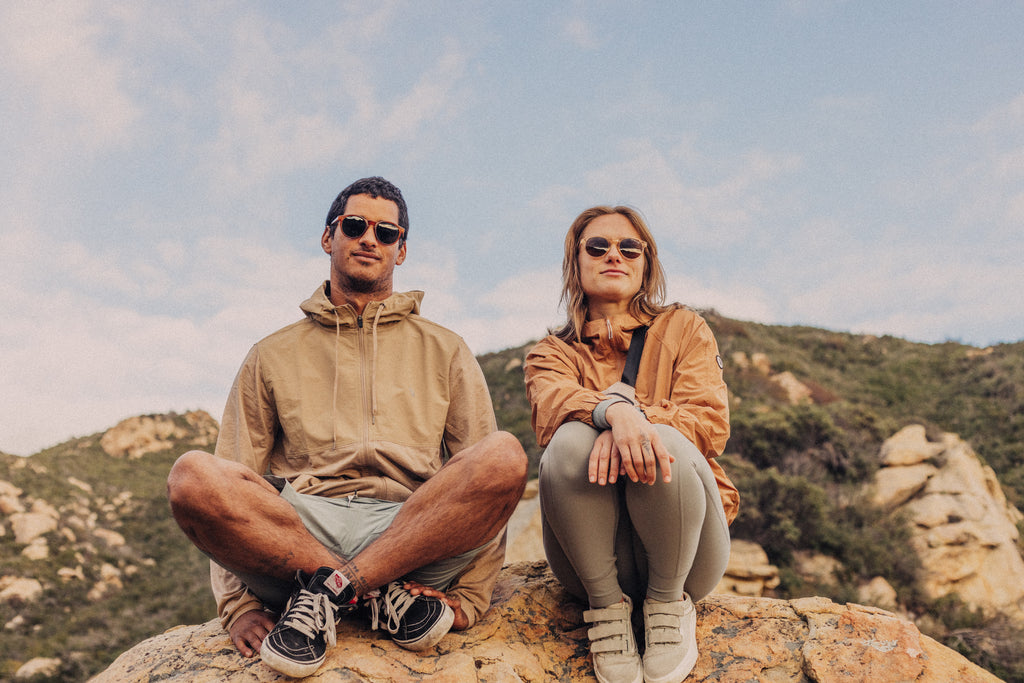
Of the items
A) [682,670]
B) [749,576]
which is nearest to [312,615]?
[682,670]

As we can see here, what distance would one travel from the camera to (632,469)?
2.16 m

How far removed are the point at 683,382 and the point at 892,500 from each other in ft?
27.4

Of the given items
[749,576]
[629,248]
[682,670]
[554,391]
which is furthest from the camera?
[749,576]

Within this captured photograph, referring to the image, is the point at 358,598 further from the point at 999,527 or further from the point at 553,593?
the point at 999,527

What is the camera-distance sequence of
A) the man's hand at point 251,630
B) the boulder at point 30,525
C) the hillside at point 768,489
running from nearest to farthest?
the man's hand at point 251,630, the hillside at point 768,489, the boulder at point 30,525

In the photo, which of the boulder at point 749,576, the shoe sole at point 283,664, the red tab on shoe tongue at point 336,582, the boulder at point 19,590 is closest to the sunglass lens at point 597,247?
the red tab on shoe tongue at point 336,582

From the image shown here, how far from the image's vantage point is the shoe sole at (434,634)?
2.45 m

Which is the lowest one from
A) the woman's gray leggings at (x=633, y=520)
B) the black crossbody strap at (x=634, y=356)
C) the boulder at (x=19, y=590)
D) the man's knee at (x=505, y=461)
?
the boulder at (x=19, y=590)

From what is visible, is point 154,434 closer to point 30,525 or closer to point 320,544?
point 30,525

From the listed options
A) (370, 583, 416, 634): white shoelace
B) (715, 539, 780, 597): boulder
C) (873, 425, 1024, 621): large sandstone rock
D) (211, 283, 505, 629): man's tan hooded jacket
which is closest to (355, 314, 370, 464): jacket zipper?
(211, 283, 505, 629): man's tan hooded jacket

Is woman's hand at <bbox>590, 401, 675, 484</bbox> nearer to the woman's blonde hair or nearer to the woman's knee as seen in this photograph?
→ the woman's knee

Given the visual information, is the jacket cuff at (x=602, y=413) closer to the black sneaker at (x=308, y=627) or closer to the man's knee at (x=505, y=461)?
the man's knee at (x=505, y=461)

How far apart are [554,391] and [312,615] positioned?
1171mm

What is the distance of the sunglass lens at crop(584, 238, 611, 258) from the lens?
299 centimetres
